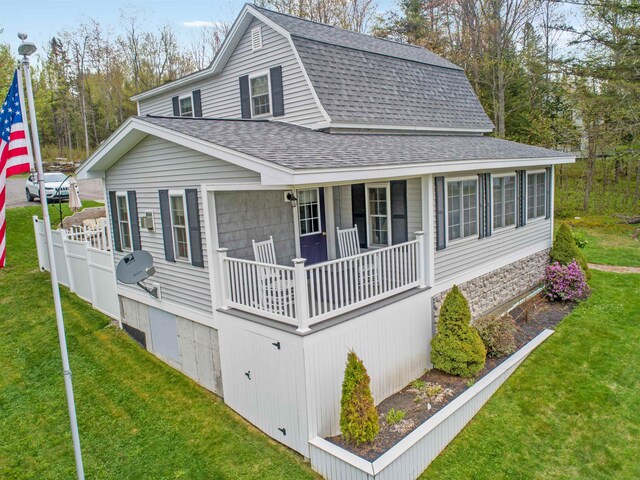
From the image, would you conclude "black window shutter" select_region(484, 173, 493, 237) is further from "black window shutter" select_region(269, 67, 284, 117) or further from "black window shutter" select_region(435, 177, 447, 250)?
"black window shutter" select_region(269, 67, 284, 117)

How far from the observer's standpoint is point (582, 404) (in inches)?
309

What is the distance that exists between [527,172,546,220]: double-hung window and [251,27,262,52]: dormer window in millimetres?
7342

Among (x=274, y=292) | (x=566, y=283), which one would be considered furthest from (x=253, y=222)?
(x=566, y=283)

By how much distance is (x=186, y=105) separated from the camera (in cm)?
1409

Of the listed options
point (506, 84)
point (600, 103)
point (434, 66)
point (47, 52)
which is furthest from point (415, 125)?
point (47, 52)

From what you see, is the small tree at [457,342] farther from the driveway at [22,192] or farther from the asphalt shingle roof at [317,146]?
the driveway at [22,192]

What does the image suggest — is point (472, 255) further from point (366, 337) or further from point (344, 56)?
point (344, 56)

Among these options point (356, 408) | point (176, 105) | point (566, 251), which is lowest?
point (356, 408)

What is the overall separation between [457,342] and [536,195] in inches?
237

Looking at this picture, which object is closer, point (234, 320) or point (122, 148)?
point (234, 320)

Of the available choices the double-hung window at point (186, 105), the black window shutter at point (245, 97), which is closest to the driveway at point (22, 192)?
the double-hung window at point (186, 105)

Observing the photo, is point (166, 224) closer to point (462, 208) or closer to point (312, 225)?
point (312, 225)

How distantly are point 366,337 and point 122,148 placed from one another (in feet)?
18.9

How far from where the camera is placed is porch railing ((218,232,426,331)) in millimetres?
6527
